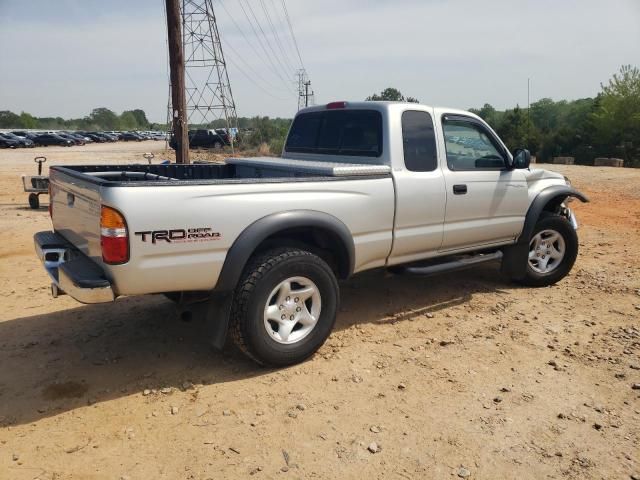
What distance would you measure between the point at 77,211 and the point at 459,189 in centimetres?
310

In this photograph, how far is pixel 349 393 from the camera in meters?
3.45

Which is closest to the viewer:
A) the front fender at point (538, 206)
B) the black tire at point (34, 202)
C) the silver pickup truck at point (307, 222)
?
the silver pickup truck at point (307, 222)

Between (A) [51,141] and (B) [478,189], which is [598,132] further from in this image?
(A) [51,141]

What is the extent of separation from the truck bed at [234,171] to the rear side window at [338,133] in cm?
25

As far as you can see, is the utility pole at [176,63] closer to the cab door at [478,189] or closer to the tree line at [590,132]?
the cab door at [478,189]

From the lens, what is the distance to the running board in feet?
15.0

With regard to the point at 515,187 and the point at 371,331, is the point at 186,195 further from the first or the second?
the point at 515,187

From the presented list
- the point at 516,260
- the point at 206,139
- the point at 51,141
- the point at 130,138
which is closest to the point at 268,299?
the point at 516,260

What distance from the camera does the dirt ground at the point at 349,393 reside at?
9.05 ft

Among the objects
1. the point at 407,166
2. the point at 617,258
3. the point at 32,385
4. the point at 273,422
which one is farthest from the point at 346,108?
the point at 617,258

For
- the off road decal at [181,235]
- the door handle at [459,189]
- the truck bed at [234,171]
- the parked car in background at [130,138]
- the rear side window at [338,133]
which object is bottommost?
the off road decal at [181,235]

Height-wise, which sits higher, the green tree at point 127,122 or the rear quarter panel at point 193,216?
the green tree at point 127,122

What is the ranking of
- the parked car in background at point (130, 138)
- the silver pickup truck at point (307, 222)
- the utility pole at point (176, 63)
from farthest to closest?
the parked car in background at point (130, 138) → the utility pole at point (176, 63) → the silver pickup truck at point (307, 222)

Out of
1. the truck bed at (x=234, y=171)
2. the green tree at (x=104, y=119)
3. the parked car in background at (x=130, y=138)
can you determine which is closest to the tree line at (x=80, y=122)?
the green tree at (x=104, y=119)
